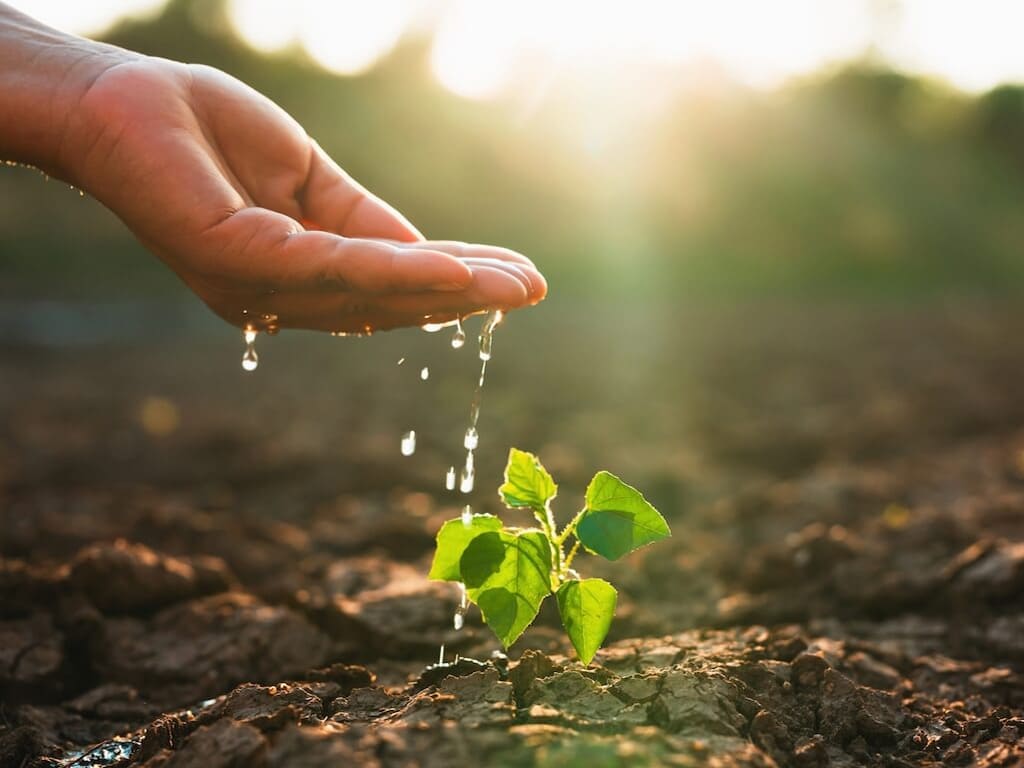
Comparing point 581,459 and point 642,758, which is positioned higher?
point 581,459

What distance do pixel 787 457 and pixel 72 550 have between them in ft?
12.5

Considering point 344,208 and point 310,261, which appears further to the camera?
point 344,208

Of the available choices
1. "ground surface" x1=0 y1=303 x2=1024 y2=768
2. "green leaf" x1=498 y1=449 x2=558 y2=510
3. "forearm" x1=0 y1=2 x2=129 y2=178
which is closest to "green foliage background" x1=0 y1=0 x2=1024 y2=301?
"ground surface" x1=0 y1=303 x2=1024 y2=768

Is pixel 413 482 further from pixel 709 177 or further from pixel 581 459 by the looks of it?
pixel 709 177

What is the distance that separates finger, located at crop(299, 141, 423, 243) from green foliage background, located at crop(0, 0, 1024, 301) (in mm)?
13690

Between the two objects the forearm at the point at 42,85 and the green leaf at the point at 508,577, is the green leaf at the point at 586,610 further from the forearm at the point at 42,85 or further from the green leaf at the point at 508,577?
the forearm at the point at 42,85

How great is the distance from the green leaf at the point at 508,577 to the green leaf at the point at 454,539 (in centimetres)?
3

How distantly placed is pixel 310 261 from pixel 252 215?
0.22 m

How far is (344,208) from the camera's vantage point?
2820 mm

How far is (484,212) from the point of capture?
20.3 metres

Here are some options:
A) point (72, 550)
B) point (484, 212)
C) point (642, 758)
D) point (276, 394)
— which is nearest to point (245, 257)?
point (642, 758)

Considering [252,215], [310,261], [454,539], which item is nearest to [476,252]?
[310,261]

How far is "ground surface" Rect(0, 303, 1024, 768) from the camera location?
6.52 feet

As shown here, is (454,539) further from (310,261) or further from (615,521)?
(310,261)
